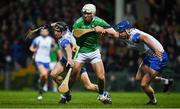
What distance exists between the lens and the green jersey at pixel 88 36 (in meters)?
20.5

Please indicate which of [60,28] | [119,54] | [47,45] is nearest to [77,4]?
[119,54]

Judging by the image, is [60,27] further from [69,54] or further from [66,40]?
[69,54]

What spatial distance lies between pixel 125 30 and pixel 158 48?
101 cm

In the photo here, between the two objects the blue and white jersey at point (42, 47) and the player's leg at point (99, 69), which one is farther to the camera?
the blue and white jersey at point (42, 47)

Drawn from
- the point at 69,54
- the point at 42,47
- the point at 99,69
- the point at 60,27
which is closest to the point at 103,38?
the point at 42,47

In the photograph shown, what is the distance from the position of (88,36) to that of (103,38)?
15.5 metres

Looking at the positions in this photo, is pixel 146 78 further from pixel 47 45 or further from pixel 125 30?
pixel 47 45

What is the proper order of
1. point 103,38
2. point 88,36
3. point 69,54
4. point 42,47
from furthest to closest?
point 103,38, point 42,47, point 88,36, point 69,54

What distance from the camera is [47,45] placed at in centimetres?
2930

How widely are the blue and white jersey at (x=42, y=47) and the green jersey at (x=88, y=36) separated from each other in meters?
7.91

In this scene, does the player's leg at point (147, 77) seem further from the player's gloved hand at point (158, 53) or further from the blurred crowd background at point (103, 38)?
the blurred crowd background at point (103, 38)

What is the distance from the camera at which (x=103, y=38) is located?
1423 inches

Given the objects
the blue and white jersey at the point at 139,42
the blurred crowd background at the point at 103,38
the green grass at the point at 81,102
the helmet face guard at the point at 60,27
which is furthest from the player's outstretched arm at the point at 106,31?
the blurred crowd background at the point at 103,38

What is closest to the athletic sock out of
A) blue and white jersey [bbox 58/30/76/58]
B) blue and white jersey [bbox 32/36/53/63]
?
blue and white jersey [bbox 58/30/76/58]
